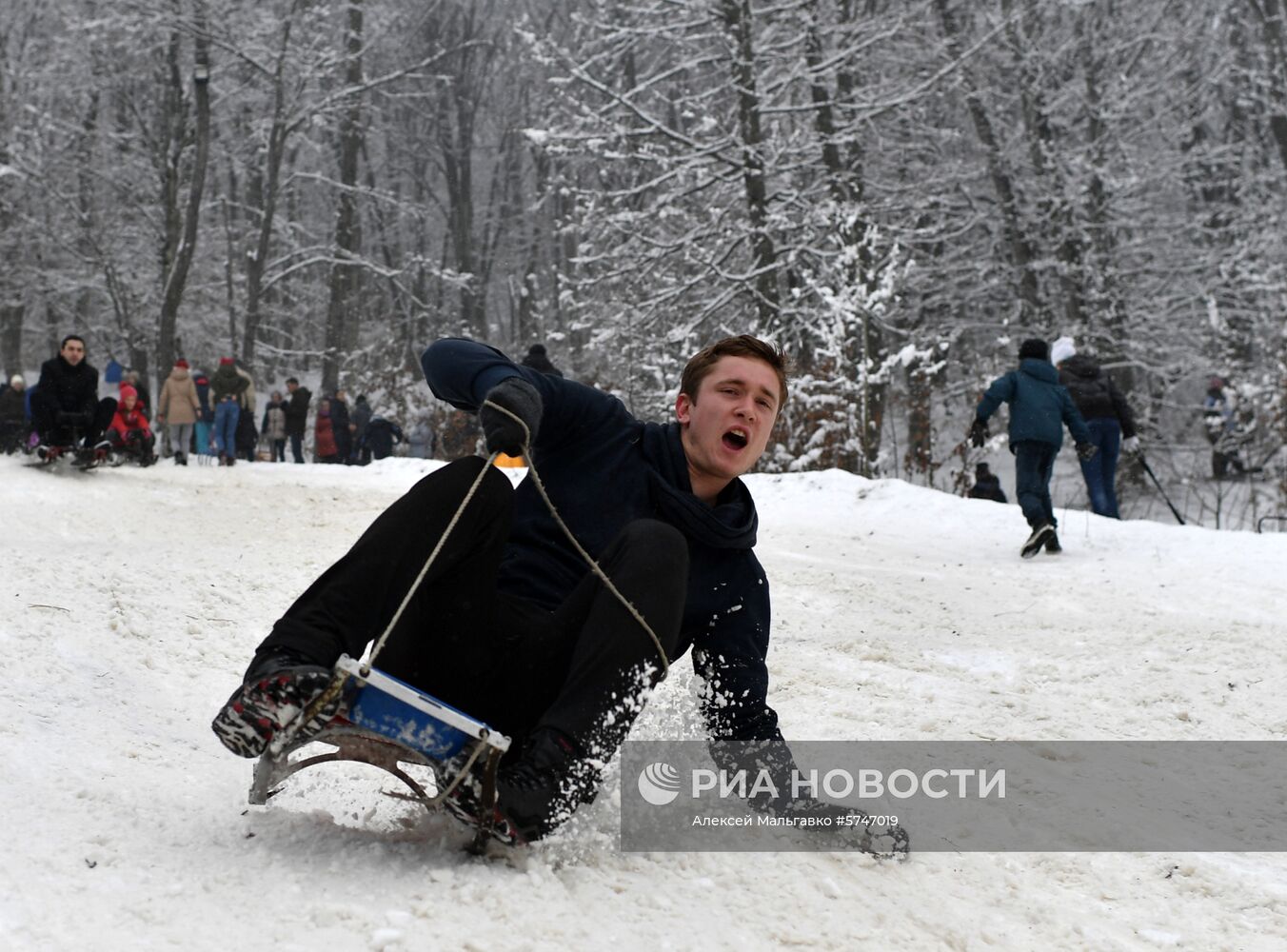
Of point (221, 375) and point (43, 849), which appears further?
point (221, 375)

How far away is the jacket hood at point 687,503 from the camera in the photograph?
109 inches

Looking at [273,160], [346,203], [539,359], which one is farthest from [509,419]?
[346,203]

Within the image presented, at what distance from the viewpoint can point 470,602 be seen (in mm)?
2527

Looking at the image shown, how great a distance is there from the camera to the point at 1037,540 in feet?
28.5

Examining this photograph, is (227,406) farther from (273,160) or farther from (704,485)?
(704,485)

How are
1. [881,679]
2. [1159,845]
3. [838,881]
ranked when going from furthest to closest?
[881,679] < [1159,845] < [838,881]

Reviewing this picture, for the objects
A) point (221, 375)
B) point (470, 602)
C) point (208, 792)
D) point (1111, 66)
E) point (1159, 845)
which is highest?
point (1111, 66)

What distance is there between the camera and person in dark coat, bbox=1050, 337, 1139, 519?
10.6 m

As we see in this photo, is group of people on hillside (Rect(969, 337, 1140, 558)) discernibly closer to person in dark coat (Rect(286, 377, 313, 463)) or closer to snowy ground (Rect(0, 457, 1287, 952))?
snowy ground (Rect(0, 457, 1287, 952))

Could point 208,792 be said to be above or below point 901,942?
above

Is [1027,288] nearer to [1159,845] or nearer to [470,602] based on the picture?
[1159,845]

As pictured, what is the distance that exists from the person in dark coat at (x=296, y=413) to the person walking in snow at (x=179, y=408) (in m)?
4.40

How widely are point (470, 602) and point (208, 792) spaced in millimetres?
836

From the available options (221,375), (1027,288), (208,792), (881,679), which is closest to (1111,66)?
(1027,288)
